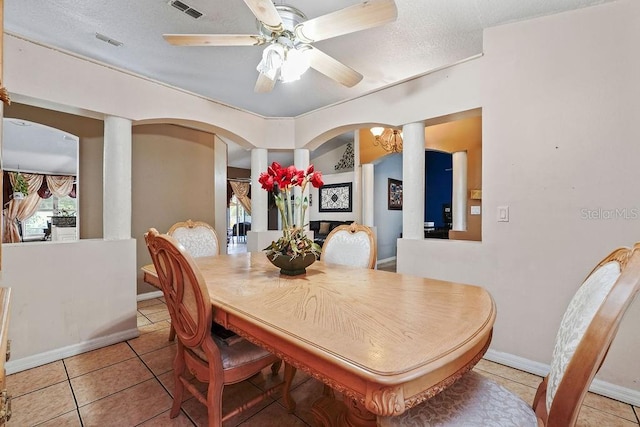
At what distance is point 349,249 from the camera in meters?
2.25

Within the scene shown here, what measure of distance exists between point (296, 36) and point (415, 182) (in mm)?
1594

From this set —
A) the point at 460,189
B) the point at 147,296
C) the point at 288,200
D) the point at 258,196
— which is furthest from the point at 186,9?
the point at 460,189

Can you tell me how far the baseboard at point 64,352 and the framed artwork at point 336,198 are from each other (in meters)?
5.28

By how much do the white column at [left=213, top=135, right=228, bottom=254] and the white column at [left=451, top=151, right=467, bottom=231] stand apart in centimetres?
375

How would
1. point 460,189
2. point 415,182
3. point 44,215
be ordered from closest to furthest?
point 415,182, point 460,189, point 44,215

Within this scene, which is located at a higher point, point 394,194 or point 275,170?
point 394,194

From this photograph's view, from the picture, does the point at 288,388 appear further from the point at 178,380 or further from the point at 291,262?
the point at 291,262

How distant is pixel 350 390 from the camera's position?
2.35ft

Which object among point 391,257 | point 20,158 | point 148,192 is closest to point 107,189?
point 148,192

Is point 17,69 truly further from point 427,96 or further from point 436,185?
point 436,185

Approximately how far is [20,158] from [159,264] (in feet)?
30.4

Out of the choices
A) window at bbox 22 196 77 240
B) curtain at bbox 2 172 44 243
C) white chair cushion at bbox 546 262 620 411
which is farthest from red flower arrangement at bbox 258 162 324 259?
window at bbox 22 196 77 240

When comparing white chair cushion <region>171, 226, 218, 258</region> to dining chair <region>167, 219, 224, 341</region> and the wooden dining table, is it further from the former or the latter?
the wooden dining table

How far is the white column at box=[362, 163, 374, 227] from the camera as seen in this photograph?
19.8 ft
